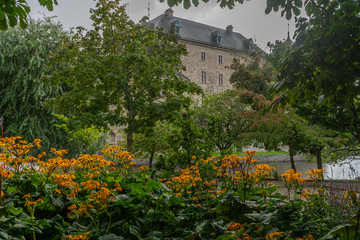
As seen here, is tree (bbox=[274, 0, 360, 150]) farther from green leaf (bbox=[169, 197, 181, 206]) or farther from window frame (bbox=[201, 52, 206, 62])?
window frame (bbox=[201, 52, 206, 62])

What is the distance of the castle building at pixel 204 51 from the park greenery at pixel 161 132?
20.3 m

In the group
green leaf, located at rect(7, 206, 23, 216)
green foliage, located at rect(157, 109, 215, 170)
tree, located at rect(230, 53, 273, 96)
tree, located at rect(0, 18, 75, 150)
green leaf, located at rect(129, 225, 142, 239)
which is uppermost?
tree, located at rect(230, 53, 273, 96)

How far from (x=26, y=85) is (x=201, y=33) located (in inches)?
1406

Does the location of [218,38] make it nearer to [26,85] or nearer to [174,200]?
[26,85]

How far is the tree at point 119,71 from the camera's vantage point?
9672 mm

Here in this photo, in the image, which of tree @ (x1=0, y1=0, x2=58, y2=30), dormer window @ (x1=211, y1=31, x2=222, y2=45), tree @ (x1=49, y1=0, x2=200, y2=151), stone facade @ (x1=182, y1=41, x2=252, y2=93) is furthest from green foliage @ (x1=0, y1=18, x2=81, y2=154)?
dormer window @ (x1=211, y1=31, x2=222, y2=45)

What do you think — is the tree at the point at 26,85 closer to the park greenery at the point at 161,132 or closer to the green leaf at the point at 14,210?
the park greenery at the point at 161,132

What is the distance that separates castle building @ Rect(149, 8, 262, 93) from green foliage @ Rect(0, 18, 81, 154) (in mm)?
28519

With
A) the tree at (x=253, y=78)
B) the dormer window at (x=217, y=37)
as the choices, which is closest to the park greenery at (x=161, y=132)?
the tree at (x=253, y=78)

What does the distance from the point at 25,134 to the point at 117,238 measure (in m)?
16.4

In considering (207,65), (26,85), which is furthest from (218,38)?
(26,85)

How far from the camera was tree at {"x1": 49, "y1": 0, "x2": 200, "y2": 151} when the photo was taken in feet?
31.7

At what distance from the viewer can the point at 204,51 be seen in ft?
155

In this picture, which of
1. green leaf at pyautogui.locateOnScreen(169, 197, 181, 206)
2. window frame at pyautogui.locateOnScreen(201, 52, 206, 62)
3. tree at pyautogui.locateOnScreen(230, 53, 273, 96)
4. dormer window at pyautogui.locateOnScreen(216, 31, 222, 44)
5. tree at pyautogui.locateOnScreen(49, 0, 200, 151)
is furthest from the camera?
dormer window at pyautogui.locateOnScreen(216, 31, 222, 44)
